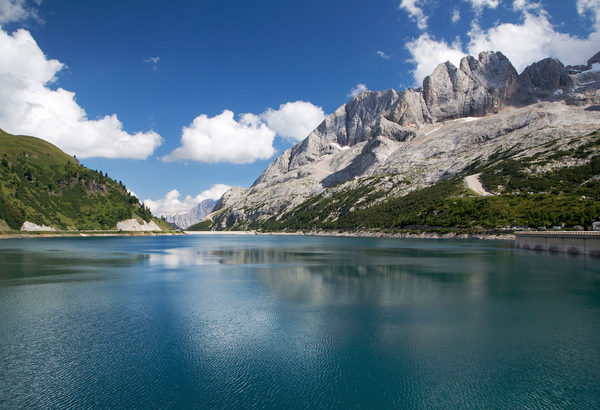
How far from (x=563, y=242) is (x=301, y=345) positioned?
88.5m

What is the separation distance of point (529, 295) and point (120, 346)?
1534 inches

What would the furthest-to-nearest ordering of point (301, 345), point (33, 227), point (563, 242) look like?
point (33, 227), point (563, 242), point (301, 345)

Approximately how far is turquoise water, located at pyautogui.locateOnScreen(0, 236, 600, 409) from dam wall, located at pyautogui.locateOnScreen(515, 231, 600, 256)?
41.0m

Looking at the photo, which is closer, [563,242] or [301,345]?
[301,345]

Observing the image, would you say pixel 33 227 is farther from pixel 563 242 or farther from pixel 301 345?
pixel 563 242

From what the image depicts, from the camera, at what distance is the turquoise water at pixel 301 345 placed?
53.4 ft

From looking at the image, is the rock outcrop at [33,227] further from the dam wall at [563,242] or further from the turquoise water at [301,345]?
Answer: the dam wall at [563,242]

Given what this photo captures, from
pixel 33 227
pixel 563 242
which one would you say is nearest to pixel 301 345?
pixel 563 242

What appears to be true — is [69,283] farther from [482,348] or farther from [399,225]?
[399,225]

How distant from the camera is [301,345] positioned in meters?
22.5

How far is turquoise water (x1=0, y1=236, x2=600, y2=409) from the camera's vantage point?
640 inches

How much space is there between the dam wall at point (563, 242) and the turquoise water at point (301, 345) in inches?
1615

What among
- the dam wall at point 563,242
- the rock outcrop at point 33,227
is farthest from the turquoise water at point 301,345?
the rock outcrop at point 33,227

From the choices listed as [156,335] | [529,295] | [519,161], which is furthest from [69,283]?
[519,161]
